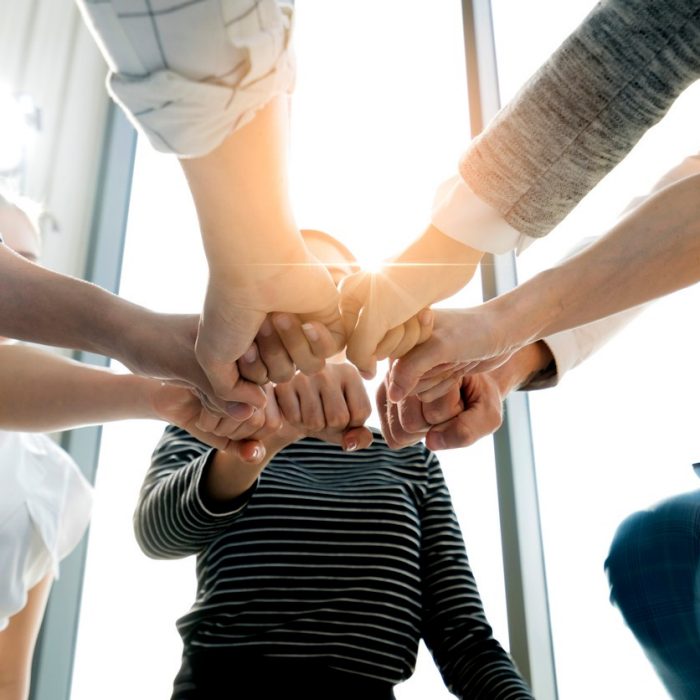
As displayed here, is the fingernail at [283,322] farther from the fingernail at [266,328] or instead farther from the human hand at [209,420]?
the human hand at [209,420]

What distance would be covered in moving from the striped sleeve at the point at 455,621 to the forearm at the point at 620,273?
0.36 m

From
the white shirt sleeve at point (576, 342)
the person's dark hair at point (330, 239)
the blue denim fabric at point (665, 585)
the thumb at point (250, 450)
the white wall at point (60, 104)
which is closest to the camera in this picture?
the blue denim fabric at point (665, 585)

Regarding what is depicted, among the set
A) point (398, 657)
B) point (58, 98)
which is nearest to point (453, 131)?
point (58, 98)

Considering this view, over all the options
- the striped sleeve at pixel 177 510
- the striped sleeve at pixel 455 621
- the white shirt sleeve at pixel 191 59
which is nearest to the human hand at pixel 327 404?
the striped sleeve at pixel 177 510

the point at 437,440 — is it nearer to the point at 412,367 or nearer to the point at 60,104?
the point at 412,367

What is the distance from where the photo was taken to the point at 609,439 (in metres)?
1.25

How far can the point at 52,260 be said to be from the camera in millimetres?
1492

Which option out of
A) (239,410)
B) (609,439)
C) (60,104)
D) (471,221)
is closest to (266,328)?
(239,410)

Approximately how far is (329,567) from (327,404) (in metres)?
0.22

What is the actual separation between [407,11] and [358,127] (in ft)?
1.29

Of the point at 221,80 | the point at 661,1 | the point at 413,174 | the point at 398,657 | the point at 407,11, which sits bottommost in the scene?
the point at 398,657

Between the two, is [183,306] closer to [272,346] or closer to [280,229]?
[272,346]

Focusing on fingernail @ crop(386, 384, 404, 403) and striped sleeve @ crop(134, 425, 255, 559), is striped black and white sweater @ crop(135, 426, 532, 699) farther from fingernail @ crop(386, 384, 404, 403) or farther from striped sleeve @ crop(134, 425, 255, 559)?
fingernail @ crop(386, 384, 404, 403)

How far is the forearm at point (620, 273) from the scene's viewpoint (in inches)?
23.4
